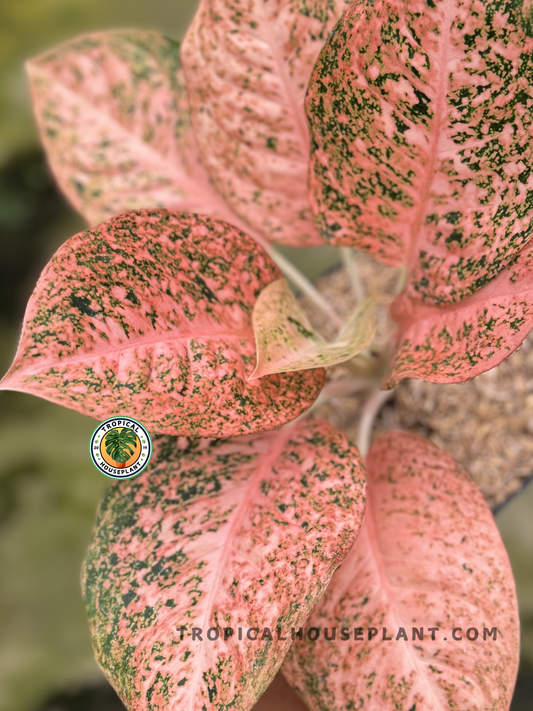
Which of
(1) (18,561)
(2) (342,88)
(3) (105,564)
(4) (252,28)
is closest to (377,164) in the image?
(2) (342,88)

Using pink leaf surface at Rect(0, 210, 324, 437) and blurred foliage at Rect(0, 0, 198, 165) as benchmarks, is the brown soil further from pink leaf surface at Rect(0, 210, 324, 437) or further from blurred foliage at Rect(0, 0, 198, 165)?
blurred foliage at Rect(0, 0, 198, 165)

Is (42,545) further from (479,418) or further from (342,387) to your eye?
(479,418)

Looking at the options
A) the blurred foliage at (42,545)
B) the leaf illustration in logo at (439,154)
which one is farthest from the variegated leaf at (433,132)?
the blurred foliage at (42,545)

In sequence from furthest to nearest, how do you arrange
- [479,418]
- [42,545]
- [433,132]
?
[42,545] < [479,418] < [433,132]

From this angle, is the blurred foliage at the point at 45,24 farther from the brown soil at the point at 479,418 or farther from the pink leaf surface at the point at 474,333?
the pink leaf surface at the point at 474,333

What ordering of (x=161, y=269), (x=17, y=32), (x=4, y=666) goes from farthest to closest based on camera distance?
(x=17, y=32), (x=4, y=666), (x=161, y=269)

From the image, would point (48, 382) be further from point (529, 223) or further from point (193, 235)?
point (529, 223)

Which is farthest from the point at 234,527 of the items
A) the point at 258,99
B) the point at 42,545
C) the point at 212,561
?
the point at 42,545
